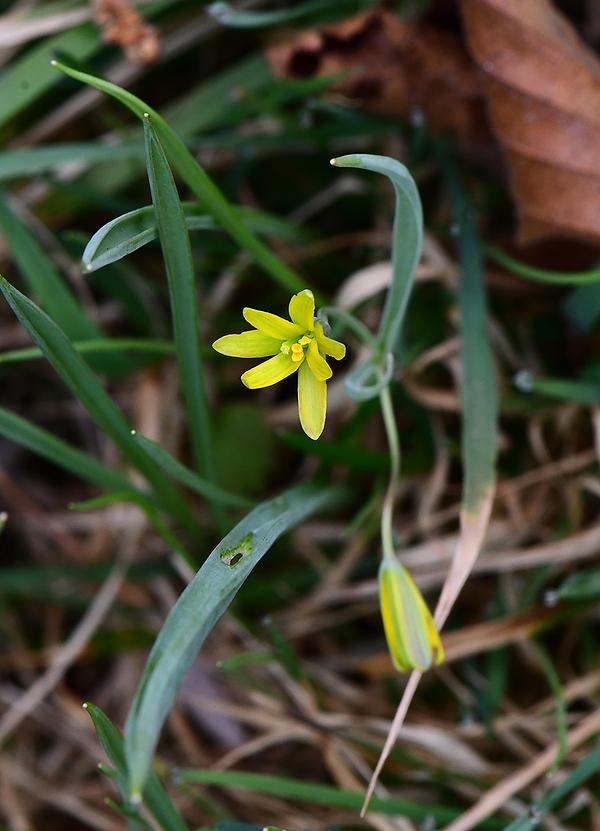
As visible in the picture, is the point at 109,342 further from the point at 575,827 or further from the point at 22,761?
the point at 575,827

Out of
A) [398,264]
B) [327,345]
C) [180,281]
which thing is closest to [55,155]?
[180,281]

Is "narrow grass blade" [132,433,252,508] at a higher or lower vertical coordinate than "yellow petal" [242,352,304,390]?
lower

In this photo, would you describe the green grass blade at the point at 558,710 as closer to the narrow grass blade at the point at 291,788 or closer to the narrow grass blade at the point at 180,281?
the narrow grass blade at the point at 291,788

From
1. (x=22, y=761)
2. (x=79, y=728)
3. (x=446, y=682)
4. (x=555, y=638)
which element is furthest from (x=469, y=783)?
(x=22, y=761)

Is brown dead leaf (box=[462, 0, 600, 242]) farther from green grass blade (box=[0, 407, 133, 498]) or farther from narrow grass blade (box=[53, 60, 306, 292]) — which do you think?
green grass blade (box=[0, 407, 133, 498])

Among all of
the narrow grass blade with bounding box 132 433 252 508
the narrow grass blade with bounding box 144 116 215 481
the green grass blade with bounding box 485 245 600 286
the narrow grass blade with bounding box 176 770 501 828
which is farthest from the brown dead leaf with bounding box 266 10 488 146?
the narrow grass blade with bounding box 176 770 501 828

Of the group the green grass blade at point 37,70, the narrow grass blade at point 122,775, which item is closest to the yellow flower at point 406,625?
the narrow grass blade at point 122,775
